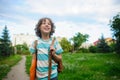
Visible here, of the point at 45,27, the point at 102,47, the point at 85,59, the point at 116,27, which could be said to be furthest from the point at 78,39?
the point at 45,27

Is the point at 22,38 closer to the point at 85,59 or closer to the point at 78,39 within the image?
the point at 78,39

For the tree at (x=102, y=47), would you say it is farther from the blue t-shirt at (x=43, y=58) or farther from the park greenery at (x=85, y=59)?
the blue t-shirt at (x=43, y=58)

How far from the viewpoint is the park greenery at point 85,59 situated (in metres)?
12.3

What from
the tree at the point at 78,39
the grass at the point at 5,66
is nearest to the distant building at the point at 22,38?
the tree at the point at 78,39

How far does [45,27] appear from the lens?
15.3 ft

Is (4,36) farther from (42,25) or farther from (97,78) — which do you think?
(42,25)

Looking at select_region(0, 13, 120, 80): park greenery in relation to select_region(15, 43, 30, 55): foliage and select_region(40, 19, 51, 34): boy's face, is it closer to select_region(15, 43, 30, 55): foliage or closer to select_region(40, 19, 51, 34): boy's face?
select_region(15, 43, 30, 55): foliage

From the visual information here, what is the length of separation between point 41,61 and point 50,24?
0.75m

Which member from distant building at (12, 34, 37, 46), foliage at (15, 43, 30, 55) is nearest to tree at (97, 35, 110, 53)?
foliage at (15, 43, 30, 55)

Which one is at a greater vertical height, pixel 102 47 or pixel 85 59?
pixel 102 47

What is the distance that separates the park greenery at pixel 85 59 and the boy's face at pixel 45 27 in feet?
21.8

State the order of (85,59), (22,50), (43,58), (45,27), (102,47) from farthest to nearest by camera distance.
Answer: (22,50) → (102,47) → (85,59) → (45,27) → (43,58)

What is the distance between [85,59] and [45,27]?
65.0ft

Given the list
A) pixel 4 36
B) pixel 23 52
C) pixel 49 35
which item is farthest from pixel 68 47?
pixel 49 35
